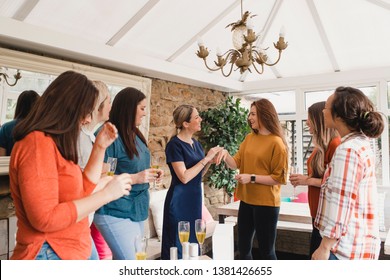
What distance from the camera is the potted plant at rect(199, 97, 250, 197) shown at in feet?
16.0

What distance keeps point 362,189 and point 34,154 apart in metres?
1.34

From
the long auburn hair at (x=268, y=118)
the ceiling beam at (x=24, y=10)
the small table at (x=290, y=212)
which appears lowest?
the small table at (x=290, y=212)

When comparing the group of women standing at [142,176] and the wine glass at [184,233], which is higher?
the group of women standing at [142,176]

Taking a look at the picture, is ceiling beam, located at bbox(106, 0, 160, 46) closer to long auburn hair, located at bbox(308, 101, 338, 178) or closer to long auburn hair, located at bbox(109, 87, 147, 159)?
long auburn hair, located at bbox(109, 87, 147, 159)

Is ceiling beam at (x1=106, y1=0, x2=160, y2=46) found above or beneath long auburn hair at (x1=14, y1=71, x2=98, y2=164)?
above

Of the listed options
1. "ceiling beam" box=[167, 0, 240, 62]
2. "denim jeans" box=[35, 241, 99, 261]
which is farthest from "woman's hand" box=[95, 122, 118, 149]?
"ceiling beam" box=[167, 0, 240, 62]

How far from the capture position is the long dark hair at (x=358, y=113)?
4.84ft

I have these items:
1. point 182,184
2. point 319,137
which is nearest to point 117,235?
point 182,184

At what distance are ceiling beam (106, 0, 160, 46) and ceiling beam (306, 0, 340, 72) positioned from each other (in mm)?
1698

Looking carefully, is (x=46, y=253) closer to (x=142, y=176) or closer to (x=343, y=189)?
(x=142, y=176)

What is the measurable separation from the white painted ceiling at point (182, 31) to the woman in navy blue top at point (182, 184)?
4.31 feet

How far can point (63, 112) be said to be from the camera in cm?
118

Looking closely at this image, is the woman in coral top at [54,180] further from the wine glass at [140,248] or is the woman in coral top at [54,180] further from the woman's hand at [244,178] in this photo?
the woman's hand at [244,178]

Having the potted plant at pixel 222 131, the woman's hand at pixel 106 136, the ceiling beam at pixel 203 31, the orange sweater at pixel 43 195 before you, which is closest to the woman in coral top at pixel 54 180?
the orange sweater at pixel 43 195
